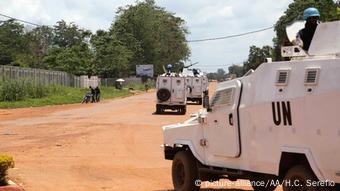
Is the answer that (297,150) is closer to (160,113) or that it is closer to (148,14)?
(160,113)

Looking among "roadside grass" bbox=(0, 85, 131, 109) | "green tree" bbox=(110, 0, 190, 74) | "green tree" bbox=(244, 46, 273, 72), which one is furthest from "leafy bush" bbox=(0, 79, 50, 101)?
"green tree" bbox=(110, 0, 190, 74)

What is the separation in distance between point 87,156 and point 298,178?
977 centimetres

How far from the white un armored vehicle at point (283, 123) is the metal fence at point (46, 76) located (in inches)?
1672

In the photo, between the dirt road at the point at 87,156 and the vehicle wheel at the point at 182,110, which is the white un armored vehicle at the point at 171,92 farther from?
the dirt road at the point at 87,156

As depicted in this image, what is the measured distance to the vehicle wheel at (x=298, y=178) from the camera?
6.90 metres

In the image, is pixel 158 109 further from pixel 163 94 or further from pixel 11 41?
pixel 11 41

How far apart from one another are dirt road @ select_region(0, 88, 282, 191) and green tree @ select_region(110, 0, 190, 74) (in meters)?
91.3

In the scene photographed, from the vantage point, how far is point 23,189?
35.6 ft

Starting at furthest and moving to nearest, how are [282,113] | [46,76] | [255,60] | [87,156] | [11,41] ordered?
[11,41] < [46,76] < [255,60] < [87,156] < [282,113]

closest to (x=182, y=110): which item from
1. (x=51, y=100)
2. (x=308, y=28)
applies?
(x=51, y=100)

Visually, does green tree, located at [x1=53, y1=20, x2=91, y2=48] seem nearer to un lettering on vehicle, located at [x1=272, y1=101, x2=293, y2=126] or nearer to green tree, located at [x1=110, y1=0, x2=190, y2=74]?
green tree, located at [x1=110, y1=0, x2=190, y2=74]

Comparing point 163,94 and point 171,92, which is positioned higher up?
point 171,92

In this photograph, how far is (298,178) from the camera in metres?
7.11

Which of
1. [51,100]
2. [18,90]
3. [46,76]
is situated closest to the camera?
[18,90]
